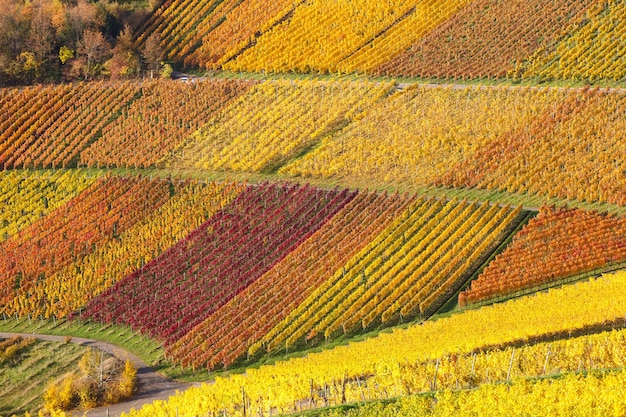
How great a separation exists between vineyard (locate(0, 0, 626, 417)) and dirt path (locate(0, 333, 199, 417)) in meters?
0.82

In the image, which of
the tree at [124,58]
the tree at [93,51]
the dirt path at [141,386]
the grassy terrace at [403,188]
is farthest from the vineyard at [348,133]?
the dirt path at [141,386]

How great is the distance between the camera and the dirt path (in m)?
79.2

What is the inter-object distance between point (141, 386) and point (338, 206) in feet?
85.7

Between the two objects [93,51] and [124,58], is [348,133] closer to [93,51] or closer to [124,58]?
[124,58]

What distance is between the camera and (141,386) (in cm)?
8181

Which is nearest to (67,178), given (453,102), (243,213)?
(243,213)

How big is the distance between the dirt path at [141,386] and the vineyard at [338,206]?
2.69 ft

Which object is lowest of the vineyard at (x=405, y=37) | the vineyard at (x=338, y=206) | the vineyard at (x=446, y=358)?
the vineyard at (x=446, y=358)

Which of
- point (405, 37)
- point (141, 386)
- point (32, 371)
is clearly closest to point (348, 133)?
point (405, 37)

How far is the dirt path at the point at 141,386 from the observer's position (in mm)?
79250

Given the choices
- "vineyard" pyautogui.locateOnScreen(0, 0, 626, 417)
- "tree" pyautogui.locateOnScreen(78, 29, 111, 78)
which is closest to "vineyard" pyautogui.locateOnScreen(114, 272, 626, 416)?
"vineyard" pyautogui.locateOnScreen(0, 0, 626, 417)

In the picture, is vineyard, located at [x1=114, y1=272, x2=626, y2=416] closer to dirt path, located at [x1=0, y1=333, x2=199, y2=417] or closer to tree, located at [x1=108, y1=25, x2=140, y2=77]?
dirt path, located at [x1=0, y1=333, x2=199, y2=417]

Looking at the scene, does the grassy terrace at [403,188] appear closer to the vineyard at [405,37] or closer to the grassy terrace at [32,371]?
the vineyard at [405,37]

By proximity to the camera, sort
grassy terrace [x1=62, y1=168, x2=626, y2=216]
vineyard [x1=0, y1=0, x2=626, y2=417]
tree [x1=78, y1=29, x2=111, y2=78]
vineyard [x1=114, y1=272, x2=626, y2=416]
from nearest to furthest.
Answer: vineyard [x1=114, y1=272, x2=626, y2=416], vineyard [x1=0, y1=0, x2=626, y2=417], grassy terrace [x1=62, y1=168, x2=626, y2=216], tree [x1=78, y1=29, x2=111, y2=78]
